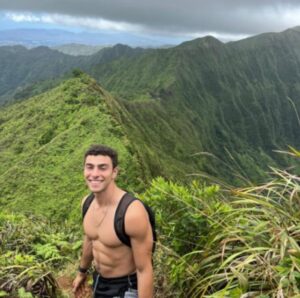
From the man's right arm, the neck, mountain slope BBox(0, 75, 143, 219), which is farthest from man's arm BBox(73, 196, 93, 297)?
mountain slope BBox(0, 75, 143, 219)

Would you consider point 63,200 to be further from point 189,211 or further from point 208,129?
point 208,129

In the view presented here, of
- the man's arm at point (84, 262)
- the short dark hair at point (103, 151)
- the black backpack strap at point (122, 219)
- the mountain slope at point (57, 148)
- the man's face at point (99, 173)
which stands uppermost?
the short dark hair at point (103, 151)

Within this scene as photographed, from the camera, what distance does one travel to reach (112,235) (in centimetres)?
532

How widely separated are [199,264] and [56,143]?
128 feet

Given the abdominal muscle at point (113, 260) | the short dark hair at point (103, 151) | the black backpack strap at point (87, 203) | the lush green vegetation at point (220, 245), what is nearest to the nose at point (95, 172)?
the short dark hair at point (103, 151)

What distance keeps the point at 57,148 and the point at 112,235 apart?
126 ft

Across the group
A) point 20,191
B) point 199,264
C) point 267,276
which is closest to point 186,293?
point 199,264

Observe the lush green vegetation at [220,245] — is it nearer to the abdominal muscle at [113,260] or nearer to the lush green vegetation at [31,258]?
the lush green vegetation at [31,258]

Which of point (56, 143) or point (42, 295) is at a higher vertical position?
point (42, 295)

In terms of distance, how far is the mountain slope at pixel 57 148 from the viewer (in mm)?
35344

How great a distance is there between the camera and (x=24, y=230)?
9.19 metres

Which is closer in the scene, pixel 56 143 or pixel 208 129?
pixel 56 143

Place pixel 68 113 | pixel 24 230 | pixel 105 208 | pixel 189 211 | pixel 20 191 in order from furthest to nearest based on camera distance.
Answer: pixel 68 113
pixel 20 191
pixel 24 230
pixel 189 211
pixel 105 208

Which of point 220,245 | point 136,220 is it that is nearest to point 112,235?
point 136,220
